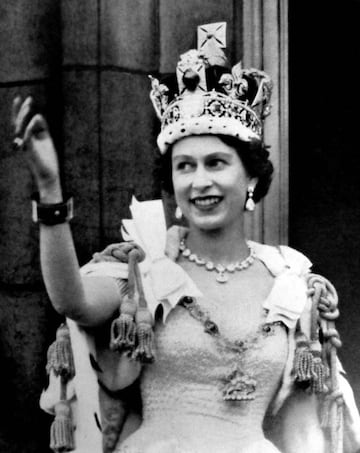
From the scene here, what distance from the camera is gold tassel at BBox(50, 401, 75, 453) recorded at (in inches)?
72.0

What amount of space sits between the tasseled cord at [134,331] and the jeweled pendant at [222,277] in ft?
0.60

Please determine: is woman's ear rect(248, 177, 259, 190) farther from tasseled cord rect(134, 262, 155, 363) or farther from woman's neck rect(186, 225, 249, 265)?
tasseled cord rect(134, 262, 155, 363)

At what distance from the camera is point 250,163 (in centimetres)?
194

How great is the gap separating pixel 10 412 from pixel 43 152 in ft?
3.83

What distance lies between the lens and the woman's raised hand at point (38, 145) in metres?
1.50

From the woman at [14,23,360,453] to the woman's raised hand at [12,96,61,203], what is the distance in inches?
11.7

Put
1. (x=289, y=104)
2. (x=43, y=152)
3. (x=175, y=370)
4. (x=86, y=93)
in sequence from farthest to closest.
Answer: (x=289, y=104)
(x=86, y=93)
(x=175, y=370)
(x=43, y=152)

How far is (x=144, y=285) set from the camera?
1903 millimetres

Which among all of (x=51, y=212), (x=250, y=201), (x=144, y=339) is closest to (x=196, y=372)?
(x=144, y=339)

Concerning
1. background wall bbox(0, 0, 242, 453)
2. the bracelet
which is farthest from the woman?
background wall bbox(0, 0, 242, 453)

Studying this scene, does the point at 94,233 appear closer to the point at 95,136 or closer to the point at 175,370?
the point at 95,136

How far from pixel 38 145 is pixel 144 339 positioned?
0.47 meters

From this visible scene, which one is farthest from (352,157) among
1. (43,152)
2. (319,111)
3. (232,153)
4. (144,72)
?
(43,152)

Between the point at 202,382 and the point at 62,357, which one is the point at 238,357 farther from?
the point at 62,357
